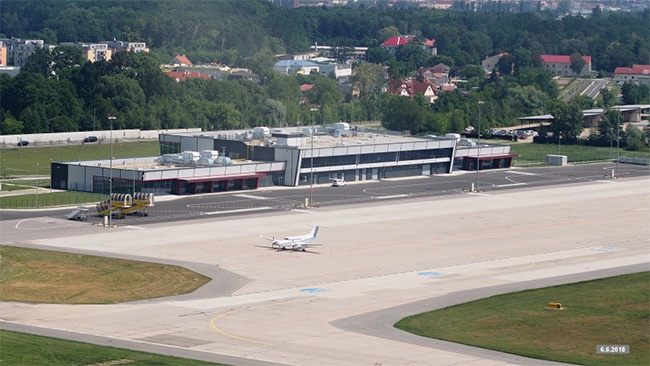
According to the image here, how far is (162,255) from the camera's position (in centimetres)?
11156

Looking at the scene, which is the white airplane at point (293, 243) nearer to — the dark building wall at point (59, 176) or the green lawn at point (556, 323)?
the green lawn at point (556, 323)

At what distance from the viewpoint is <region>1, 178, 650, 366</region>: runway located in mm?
78438

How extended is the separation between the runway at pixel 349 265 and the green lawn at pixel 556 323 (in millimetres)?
3329

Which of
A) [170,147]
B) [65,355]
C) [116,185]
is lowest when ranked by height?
[65,355]

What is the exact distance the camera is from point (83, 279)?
3927 inches

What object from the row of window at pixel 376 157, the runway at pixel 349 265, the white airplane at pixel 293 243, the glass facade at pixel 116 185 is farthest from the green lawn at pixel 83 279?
the row of window at pixel 376 157

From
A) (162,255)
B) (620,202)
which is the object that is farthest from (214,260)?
(620,202)

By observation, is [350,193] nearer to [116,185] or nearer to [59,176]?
[116,185]

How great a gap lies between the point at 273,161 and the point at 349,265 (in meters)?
58.2

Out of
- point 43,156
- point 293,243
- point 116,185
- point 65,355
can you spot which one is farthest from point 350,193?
point 65,355

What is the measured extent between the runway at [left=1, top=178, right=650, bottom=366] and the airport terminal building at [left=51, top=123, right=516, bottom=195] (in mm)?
18098

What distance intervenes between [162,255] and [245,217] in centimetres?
2557

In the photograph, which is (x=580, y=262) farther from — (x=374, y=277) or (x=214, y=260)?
(x=214, y=260)

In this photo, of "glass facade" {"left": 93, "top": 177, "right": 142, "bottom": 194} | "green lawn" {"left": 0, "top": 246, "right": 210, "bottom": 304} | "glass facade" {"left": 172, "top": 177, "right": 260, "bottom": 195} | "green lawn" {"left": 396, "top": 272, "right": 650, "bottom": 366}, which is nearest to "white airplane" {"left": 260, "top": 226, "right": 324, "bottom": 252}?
"green lawn" {"left": 0, "top": 246, "right": 210, "bottom": 304}
